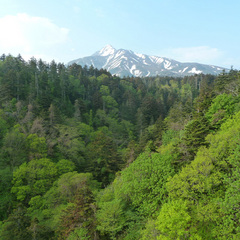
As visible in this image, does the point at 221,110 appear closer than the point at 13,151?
Yes

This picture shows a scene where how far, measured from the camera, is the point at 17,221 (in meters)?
21.7

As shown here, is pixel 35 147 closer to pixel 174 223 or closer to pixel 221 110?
pixel 174 223

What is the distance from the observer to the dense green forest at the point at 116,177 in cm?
1396

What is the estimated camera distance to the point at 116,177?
3162cm

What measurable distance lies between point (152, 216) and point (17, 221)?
54.4ft

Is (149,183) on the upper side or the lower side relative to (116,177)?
upper

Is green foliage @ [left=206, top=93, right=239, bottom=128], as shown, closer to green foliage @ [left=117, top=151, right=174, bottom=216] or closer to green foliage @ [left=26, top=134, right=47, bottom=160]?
green foliage @ [left=117, top=151, right=174, bottom=216]

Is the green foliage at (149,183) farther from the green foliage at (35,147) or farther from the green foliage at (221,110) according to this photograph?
the green foliage at (35,147)

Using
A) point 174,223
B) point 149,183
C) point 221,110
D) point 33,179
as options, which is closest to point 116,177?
point 149,183

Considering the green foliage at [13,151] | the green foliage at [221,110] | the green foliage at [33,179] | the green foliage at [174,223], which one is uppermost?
the green foliage at [221,110]

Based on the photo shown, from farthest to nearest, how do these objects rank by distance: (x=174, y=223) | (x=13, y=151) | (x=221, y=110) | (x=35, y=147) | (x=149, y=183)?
(x=35, y=147) < (x=13, y=151) < (x=221, y=110) < (x=149, y=183) < (x=174, y=223)

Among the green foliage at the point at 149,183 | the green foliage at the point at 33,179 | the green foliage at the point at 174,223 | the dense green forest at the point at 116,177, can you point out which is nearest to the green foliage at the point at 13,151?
the dense green forest at the point at 116,177

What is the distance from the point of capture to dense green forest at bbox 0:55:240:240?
13961 mm

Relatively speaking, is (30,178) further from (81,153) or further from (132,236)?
(132,236)
